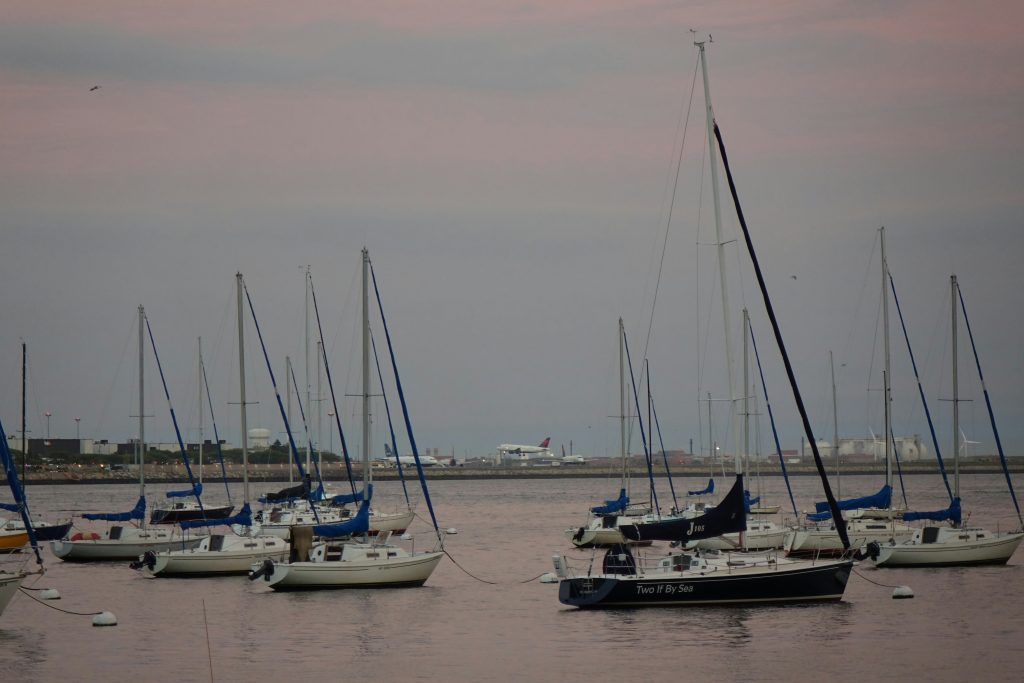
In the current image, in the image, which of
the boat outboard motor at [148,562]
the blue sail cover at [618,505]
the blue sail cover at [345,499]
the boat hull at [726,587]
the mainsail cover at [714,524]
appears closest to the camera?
the boat hull at [726,587]

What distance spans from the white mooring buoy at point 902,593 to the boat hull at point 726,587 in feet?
15.4

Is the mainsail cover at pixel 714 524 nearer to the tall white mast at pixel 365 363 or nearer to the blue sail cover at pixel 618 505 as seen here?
the tall white mast at pixel 365 363

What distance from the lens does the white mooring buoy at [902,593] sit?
50.0 meters

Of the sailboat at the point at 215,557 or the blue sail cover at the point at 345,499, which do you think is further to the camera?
the blue sail cover at the point at 345,499

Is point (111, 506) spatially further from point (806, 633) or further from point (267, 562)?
point (806, 633)

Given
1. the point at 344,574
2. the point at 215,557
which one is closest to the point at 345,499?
the point at 215,557

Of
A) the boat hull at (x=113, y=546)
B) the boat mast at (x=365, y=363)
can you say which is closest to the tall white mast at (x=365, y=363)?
the boat mast at (x=365, y=363)

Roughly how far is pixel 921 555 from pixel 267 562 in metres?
24.0

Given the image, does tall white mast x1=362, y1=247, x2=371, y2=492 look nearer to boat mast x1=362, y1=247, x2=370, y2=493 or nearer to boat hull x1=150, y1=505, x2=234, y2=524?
→ boat mast x1=362, y1=247, x2=370, y2=493

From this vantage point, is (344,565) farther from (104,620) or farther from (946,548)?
(946,548)

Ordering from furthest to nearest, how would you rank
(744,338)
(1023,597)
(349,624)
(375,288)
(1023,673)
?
(744,338), (375,288), (1023,597), (349,624), (1023,673)

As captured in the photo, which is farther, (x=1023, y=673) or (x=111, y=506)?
(x=111, y=506)

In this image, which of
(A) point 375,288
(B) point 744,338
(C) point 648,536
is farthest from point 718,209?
(B) point 744,338

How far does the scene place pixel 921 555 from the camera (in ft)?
189
